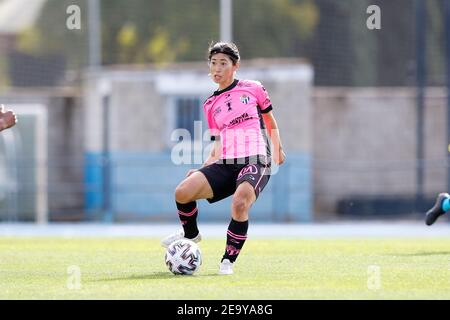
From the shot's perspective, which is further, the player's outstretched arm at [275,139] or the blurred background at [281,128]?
the blurred background at [281,128]

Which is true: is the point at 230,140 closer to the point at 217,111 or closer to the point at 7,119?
the point at 217,111

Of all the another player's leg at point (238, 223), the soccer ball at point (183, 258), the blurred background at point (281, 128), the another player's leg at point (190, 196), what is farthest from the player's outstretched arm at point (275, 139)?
the blurred background at point (281, 128)

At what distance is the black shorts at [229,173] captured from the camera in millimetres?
10602

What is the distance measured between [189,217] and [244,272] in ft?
2.59

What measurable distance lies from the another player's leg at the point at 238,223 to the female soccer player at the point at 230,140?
6.5 inches

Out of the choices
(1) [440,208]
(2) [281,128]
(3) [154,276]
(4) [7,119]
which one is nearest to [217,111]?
(3) [154,276]

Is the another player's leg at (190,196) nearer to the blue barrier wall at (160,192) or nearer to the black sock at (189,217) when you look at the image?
the black sock at (189,217)

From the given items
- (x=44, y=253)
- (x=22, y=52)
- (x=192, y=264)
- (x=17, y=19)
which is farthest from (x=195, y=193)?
(x=17, y=19)

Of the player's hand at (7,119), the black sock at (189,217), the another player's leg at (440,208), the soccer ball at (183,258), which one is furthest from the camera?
the another player's leg at (440,208)

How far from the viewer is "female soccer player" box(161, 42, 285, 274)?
10.7 meters

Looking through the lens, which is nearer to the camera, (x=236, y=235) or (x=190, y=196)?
(x=236, y=235)

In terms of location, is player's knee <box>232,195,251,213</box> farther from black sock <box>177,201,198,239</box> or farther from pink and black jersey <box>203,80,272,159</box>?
black sock <box>177,201,198,239</box>

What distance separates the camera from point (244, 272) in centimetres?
1070
